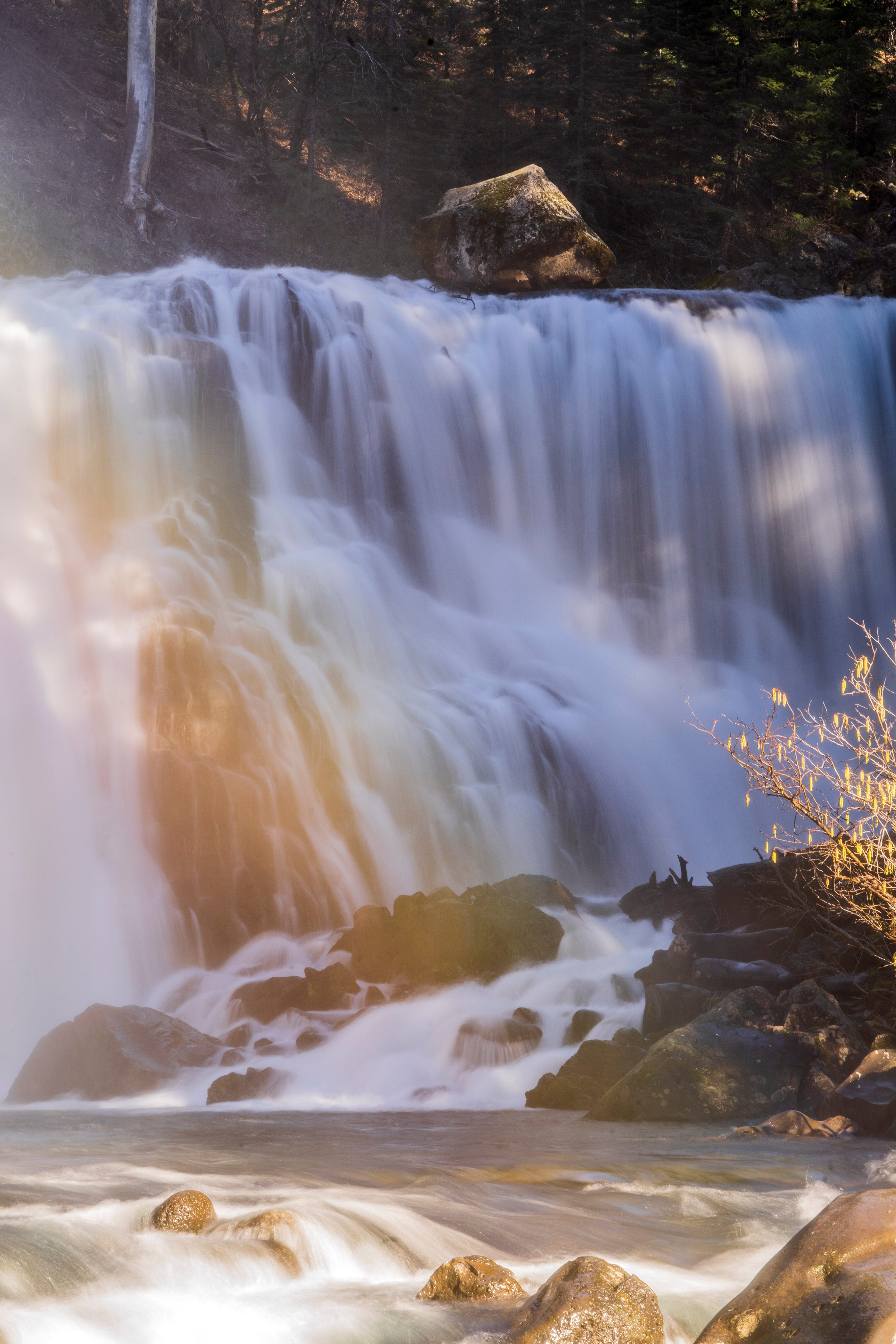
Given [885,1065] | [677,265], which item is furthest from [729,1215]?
[677,265]

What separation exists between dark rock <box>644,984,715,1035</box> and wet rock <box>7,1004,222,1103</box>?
11.2ft

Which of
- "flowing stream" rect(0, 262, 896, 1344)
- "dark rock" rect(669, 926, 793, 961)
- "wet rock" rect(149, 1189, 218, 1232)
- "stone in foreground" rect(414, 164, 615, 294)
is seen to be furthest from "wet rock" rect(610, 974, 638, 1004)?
"stone in foreground" rect(414, 164, 615, 294)

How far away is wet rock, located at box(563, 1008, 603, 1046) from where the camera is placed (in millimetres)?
8984

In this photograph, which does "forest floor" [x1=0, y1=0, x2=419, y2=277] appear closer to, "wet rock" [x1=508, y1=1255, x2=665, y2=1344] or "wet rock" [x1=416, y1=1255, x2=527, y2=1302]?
"wet rock" [x1=416, y1=1255, x2=527, y2=1302]

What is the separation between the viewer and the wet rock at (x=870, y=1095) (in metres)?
6.82

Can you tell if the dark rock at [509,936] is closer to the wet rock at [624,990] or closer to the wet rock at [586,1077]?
the wet rock at [624,990]

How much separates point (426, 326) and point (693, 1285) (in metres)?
16.8

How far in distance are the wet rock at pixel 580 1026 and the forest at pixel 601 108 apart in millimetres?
20767

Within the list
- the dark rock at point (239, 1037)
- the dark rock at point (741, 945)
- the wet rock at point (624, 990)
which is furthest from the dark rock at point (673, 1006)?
the dark rock at point (239, 1037)

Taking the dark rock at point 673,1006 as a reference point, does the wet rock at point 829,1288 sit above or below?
above

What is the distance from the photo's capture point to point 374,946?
10258 millimetres

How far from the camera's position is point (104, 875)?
11.7 metres

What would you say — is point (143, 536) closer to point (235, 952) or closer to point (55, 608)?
point (55, 608)

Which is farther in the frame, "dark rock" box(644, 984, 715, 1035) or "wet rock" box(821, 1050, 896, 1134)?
"dark rock" box(644, 984, 715, 1035)
